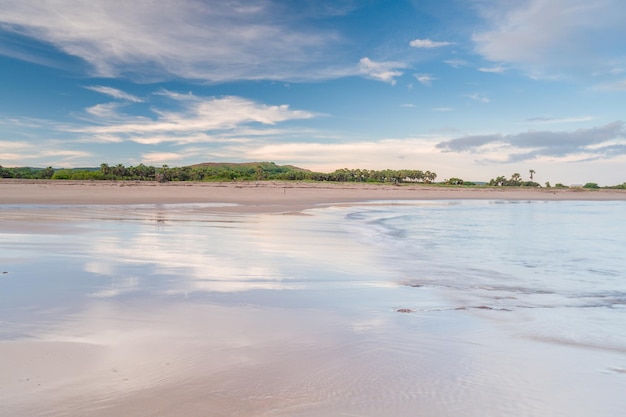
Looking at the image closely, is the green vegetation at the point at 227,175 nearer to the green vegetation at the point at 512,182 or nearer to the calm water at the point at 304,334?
the green vegetation at the point at 512,182

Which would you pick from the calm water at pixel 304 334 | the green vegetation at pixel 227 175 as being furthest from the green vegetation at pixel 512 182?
the calm water at pixel 304 334

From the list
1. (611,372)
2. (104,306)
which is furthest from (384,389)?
(104,306)

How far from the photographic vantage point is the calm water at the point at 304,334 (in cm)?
305

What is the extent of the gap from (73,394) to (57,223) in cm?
1285

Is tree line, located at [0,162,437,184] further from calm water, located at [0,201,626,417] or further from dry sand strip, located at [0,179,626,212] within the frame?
calm water, located at [0,201,626,417]

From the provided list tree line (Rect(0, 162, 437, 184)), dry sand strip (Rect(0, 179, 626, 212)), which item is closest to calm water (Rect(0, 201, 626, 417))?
dry sand strip (Rect(0, 179, 626, 212))

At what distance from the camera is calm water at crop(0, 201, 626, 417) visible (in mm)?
3055

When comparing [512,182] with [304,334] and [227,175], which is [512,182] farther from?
[304,334]

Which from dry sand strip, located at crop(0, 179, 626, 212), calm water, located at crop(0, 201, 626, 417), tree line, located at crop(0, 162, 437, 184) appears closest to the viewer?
calm water, located at crop(0, 201, 626, 417)

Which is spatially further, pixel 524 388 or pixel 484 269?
pixel 484 269

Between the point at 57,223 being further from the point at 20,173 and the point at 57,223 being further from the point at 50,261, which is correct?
the point at 20,173

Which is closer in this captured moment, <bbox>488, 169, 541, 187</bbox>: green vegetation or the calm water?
the calm water

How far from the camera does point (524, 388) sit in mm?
3264

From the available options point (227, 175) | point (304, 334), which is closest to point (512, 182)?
point (227, 175)
